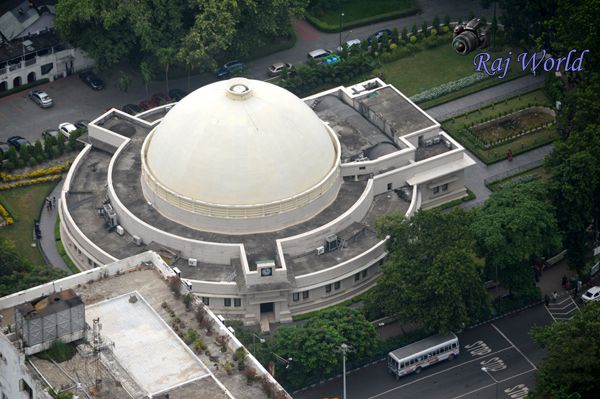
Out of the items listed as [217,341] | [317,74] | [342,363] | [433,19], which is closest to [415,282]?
[342,363]

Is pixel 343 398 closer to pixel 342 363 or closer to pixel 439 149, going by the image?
pixel 342 363

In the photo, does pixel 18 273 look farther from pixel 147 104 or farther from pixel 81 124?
pixel 147 104

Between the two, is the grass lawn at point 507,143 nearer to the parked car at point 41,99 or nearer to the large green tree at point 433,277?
the large green tree at point 433,277

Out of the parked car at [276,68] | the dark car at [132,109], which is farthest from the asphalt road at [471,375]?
the dark car at [132,109]

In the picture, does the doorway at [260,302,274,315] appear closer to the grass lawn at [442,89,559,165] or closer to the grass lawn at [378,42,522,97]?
the grass lawn at [442,89,559,165]

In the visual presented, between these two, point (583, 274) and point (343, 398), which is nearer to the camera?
point (343, 398)

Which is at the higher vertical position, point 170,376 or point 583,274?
point 170,376
